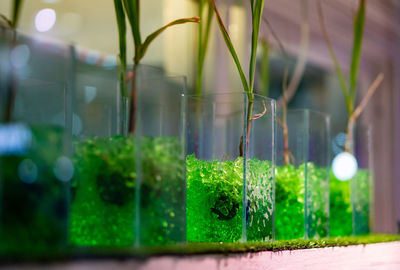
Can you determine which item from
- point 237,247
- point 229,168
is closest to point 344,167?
point 229,168

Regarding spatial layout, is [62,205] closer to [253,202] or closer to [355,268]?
[253,202]

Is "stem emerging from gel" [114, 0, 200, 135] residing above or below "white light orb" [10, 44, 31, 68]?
above

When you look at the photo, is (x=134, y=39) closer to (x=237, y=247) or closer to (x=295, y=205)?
(x=237, y=247)

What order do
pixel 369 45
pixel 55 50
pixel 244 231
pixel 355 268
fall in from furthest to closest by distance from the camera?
pixel 369 45 < pixel 355 268 < pixel 244 231 < pixel 55 50

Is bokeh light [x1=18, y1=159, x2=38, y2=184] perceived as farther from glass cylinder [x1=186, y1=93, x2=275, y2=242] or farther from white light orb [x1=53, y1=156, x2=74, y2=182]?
glass cylinder [x1=186, y1=93, x2=275, y2=242]

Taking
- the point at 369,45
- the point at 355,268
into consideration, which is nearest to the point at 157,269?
the point at 355,268

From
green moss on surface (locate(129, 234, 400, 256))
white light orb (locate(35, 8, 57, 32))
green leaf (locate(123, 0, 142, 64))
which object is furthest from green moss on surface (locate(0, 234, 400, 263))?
white light orb (locate(35, 8, 57, 32))
